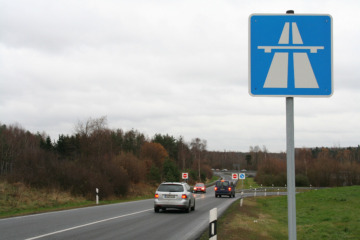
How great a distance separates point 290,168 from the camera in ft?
12.8

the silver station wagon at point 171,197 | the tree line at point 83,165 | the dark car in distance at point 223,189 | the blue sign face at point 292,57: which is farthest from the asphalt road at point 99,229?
the dark car in distance at point 223,189

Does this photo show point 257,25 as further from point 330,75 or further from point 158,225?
point 158,225

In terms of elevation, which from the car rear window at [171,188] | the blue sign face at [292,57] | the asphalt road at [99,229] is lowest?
the asphalt road at [99,229]

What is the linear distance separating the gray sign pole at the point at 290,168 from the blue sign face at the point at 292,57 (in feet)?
0.67

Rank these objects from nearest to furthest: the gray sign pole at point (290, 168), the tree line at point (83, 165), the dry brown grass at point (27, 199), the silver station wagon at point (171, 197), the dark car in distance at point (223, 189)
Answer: the gray sign pole at point (290, 168) < the silver station wagon at point (171, 197) < the dry brown grass at point (27, 199) < the tree line at point (83, 165) < the dark car in distance at point (223, 189)

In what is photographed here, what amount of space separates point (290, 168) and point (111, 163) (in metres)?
37.8

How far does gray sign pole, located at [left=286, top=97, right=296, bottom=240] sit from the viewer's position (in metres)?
3.84

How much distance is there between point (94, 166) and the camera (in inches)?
1491

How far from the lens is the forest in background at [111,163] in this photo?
3303cm

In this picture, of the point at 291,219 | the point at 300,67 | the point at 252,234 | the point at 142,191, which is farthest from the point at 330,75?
the point at 142,191

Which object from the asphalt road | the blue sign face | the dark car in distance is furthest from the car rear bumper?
the dark car in distance

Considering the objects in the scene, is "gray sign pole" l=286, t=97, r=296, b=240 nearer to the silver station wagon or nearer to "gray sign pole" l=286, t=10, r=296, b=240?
"gray sign pole" l=286, t=10, r=296, b=240

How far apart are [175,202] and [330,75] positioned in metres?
20.0

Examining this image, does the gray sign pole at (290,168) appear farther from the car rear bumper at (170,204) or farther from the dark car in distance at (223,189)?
the dark car in distance at (223,189)
